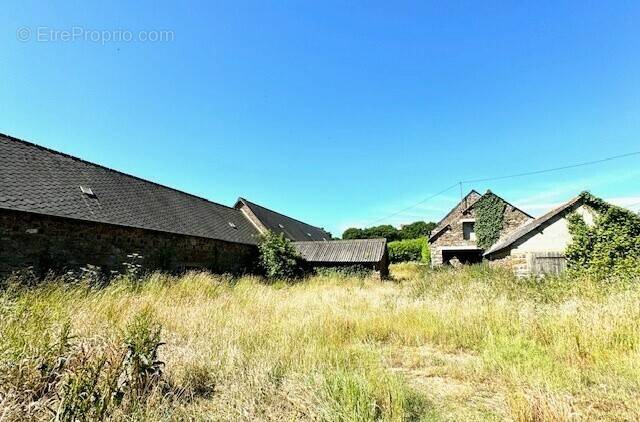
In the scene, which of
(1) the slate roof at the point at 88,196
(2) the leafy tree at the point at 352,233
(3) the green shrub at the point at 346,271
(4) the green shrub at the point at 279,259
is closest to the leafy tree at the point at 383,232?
(2) the leafy tree at the point at 352,233

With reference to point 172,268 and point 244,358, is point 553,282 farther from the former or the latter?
point 172,268

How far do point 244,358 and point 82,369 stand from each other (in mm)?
1731

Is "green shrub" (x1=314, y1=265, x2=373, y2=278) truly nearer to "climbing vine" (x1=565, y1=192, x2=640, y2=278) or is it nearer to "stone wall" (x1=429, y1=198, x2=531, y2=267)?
"stone wall" (x1=429, y1=198, x2=531, y2=267)

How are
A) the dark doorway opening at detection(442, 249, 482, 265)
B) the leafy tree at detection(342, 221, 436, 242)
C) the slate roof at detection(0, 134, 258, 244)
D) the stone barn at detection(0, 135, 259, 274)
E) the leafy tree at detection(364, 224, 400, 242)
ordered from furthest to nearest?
the leafy tree at detection(364, 224, 400, 242) < the leafy tree at detection(342, 221, 436, 242) < the dark doorway opening at detection(442, 249, 482, 265) < the slate roof at detection(0, 134, 258, 244) < the stone barn at detection(0, 135, 259, 274)

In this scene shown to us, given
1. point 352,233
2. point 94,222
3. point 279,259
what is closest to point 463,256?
point 279,259

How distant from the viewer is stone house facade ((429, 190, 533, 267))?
27219 millimetres

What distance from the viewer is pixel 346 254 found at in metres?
22.2

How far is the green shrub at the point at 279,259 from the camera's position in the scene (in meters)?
20.7

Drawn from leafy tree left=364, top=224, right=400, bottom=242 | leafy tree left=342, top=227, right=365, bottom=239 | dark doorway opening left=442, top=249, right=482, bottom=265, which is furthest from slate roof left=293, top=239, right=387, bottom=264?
leafy tree left=342, top=227, right=365, bottom=239

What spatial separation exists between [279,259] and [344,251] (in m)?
4.46

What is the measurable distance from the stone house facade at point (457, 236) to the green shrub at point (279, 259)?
40.6ft

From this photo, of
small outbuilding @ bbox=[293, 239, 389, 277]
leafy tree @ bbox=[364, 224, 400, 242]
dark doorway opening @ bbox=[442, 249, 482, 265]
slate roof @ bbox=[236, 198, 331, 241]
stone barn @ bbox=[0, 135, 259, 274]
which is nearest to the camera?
stone barn @ bbox=[0, 135, 259, 274]

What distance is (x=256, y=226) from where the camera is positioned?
2641 cm

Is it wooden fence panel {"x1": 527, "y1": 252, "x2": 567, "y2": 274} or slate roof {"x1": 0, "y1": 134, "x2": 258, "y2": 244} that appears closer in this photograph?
slate roof {"x1": 0, "y1": 134, "x2": 258, "y2": 244}
